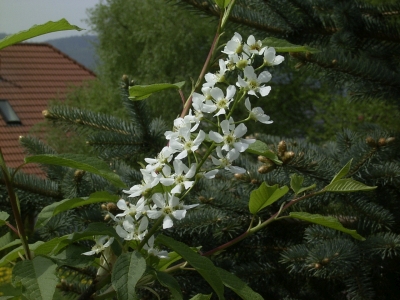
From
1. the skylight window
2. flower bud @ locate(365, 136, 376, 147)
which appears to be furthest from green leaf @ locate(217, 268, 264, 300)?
the skylight window

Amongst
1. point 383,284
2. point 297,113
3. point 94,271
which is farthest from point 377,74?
point 297,113

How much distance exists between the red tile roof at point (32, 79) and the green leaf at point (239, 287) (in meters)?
10.3

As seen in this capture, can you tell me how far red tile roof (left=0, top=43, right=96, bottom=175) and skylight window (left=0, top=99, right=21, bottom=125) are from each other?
0.06 meters

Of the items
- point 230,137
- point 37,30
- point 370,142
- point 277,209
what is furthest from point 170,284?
point 277,209

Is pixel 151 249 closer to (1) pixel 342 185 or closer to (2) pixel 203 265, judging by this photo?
(2) pixel 203 265

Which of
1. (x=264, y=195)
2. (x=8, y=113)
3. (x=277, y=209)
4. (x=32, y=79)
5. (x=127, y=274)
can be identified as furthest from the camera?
(x=32, y=79)

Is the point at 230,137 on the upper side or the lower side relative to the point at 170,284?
upper

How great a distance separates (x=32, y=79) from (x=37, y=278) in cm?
1211

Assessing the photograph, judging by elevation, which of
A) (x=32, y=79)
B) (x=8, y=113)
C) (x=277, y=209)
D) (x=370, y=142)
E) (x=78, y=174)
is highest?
(x=78, y=174)

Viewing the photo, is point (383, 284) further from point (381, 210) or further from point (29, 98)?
point (29, 98)

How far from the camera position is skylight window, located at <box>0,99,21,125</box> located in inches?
432

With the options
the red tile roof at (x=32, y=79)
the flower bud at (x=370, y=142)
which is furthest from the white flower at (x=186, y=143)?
the red tile roof at (x=32, y=79)

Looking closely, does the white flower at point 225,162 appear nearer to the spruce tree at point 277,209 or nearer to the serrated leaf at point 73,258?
the serrated leaf at point 73,258

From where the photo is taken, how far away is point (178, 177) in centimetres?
55
